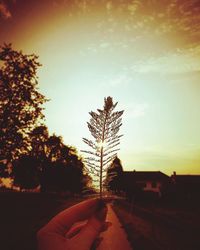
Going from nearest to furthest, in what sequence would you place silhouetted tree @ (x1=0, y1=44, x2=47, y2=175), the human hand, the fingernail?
the human hand < the fingernail < silhouetted tree @ (x1=0, y1=44, x2=47, y2=175)

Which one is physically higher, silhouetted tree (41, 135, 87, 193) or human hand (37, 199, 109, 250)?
silhouetted tree (41, 135, 87, 193)

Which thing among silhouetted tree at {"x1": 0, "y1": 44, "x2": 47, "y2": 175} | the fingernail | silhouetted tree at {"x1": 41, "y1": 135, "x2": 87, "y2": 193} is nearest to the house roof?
silhouetted tree at {"x1": 41, "y1": 135, "x2": 87, "y2": 193}

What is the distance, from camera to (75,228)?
1.34 meters

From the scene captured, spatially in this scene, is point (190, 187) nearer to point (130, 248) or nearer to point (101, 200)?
point (130, 248)

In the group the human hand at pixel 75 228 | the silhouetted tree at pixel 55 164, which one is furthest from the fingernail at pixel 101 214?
the silhouetted tree at pixel 55 164

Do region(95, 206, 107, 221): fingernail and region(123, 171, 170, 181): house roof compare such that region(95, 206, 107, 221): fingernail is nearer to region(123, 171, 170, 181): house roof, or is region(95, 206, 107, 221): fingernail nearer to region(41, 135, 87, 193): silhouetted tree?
region(41, 135, 87, 193): silhouetted tree

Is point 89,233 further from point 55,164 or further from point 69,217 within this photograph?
point 55,164

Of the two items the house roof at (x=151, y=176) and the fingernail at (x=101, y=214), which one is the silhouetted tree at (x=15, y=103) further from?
the house roof at (x=151, y=176)

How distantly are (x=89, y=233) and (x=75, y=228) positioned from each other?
0.09 metres

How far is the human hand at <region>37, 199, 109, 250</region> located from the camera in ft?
4.03

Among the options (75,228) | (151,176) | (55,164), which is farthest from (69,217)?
(151,176)

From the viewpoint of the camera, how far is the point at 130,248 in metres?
12.9

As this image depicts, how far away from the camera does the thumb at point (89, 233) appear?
1.25 metres

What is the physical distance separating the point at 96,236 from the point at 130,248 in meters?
13.2
